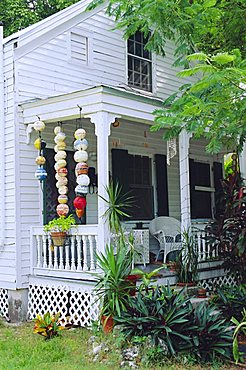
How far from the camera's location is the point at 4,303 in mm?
8977

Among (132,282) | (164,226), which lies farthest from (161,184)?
(132,282)

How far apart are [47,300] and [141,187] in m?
3.92

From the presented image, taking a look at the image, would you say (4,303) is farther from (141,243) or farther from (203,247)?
(203,247)

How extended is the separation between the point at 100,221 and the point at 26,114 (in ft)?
8.24

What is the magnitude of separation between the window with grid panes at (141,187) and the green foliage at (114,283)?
4047 mm

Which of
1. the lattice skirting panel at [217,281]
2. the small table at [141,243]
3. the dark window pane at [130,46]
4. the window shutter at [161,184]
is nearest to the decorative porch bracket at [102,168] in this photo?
the small table at [141,243]

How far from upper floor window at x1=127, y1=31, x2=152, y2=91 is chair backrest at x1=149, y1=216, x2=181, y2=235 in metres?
3.00

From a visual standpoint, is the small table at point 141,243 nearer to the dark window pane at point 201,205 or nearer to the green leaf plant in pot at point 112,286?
the green leaf plant in pot at point 112,286

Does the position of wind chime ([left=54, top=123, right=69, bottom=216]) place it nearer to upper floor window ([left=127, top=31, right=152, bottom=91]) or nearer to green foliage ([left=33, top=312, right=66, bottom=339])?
green foliage ([left=33, top=312, right=66, bottom=339])

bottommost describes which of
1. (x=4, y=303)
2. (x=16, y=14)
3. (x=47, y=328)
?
(x=47, y=328)

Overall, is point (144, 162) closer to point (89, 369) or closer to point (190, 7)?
point (190, 7)

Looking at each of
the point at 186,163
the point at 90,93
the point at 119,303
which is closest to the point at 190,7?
the point at 90,93

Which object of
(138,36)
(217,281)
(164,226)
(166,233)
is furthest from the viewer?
(138,36)

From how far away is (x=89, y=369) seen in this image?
19.1 feet
